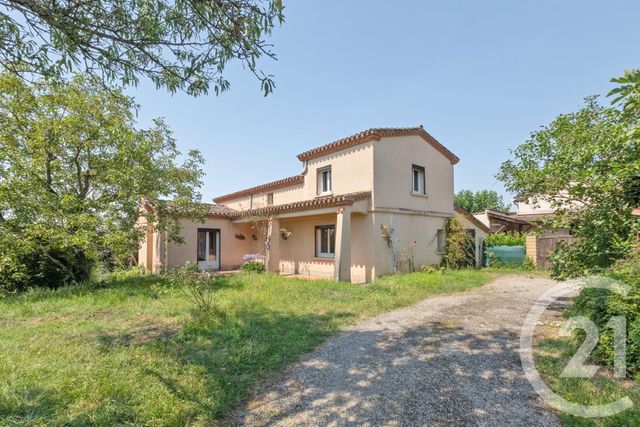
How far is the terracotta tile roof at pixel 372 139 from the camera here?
41.9 ft

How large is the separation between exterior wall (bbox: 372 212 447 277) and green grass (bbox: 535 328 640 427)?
7871 mm

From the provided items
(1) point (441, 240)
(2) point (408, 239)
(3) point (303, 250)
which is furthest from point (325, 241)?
(1) point (441, 240)

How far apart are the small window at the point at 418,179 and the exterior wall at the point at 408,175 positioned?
225 millimetres

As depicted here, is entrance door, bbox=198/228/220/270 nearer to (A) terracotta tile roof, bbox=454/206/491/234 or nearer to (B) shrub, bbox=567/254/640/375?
(A) terracotta tile roof, bbox=454/206/491/234

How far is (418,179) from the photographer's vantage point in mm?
14906

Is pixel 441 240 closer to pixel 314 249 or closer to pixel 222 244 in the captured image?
pixel 314 249

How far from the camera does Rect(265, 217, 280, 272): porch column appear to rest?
14923mm

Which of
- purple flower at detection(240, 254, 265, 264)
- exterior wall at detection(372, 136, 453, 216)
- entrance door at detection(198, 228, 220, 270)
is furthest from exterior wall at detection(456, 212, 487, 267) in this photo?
entrance door at detection(198, 228, 220, 270)

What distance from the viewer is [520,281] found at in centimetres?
1276

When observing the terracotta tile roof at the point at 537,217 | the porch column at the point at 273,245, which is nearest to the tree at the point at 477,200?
the terracotta tile roof at the point at 537,217

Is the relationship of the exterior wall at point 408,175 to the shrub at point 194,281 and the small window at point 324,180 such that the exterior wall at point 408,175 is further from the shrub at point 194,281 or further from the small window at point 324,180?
the shrub at point 194,281

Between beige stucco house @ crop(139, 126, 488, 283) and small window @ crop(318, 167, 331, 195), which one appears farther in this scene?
small window @ crop(318, 167, 331, 195)

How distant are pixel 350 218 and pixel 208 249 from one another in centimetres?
929

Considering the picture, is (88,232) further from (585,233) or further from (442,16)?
(585,233)
